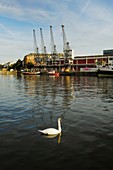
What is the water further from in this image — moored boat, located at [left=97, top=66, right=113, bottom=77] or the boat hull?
moored boat, located at [left=97, top=66, right=113, bottom=77]

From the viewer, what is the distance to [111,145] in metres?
13.1

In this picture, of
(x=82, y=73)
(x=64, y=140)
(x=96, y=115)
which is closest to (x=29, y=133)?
(x=64, y=140)

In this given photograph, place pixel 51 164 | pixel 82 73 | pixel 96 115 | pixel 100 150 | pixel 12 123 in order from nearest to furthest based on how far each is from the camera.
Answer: pixel 51 164 < pixel 100 150 < pixel 12 123 < pixel 96 115 < pixel 82 73

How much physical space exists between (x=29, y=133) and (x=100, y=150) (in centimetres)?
533

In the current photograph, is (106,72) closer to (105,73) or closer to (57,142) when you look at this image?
(105,73)

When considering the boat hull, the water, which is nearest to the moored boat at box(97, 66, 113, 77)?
the boat hull

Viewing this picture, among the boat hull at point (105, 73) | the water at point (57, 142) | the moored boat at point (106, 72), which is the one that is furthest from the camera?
the moored boat at point (106, 72)

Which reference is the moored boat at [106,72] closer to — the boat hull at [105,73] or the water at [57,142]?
the boat hull at [105,73]

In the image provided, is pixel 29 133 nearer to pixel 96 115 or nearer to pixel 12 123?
pixel 12 123

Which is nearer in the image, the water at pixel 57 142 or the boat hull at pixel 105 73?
the water at pixel 57 142

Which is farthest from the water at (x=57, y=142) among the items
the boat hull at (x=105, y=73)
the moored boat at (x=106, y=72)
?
the moored boat at (x=106, y=72)

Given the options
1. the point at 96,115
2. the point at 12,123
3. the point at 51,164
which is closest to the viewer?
the point at 51,164

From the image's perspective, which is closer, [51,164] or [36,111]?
[51,164]

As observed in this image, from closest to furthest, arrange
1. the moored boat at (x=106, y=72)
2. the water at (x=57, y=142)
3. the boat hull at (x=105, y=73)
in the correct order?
the water at (x=57, y=142), the boat hull at (x=105, y=73), the moored boat at (x=106, y=72)
